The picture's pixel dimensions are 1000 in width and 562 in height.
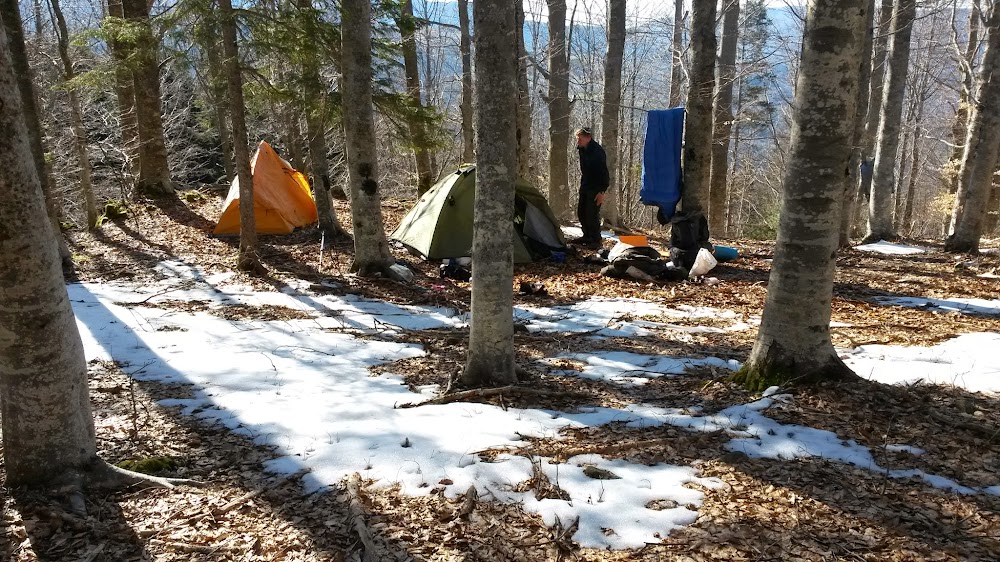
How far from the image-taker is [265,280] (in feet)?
27.2

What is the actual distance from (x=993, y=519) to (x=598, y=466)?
176 cm

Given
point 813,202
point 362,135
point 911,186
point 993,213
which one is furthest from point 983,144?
point 911,186

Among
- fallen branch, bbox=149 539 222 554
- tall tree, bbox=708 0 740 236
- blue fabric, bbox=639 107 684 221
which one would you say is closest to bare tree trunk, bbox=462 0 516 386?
fallen branch, bbox=149 539 222 554

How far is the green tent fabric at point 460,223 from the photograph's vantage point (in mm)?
9320

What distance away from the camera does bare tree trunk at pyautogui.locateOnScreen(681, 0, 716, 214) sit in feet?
28.2

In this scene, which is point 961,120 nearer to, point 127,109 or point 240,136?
point 240,136

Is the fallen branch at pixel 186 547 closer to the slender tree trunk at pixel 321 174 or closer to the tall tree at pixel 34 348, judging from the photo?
the tall tree at pixel 34 348

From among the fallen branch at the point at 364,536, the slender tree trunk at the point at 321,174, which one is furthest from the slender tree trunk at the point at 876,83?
the fallen branch at the point at 364,536

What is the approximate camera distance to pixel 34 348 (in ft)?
8.69

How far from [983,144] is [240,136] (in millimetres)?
11842

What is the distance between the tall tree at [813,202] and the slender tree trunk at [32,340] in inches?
159

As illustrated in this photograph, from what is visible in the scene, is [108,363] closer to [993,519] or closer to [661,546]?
[661,546]

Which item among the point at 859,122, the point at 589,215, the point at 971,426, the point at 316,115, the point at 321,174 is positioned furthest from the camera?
the point at 859,122

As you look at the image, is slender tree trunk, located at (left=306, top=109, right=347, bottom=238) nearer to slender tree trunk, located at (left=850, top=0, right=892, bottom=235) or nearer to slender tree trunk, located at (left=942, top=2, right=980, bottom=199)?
slender tree trunk, located at (left=850, top=0, right=892, bottom=235)
